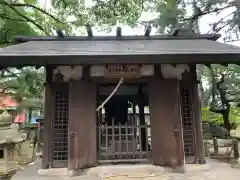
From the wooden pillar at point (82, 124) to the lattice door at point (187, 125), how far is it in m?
2.12

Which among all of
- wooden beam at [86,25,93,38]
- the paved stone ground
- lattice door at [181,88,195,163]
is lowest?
the paved stone ground

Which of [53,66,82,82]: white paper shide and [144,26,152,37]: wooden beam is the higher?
[144,26,152,37]: wooden beam

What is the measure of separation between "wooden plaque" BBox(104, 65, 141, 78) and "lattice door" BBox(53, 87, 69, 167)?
115 centimetres

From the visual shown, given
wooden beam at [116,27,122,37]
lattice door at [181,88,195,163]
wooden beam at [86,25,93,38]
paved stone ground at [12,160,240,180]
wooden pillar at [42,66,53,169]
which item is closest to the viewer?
paved stone ground at [12,160,240,180]

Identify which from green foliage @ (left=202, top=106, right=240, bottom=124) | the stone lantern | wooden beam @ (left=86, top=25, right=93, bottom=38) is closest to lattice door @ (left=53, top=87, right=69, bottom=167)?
wooden beam @ (left=86, top=25, right=93, bottom=38)

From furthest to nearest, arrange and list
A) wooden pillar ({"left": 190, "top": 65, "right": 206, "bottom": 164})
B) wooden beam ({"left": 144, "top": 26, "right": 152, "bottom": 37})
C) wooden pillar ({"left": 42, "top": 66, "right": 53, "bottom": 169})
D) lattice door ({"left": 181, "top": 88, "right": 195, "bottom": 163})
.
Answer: wooden beam ({"left": 144, "top": 26, "right": 152, "bottom": 37}) → lattice door ({"left": 181, "top": 88, "right": 195, "bottom": 163}) → wooden pillar ({"left": 190, "top": 65, "right": 206, "bottom": 164}) → wooden pillar ({"left": 42, "top": 66, "right": 53, "bottom": 169})

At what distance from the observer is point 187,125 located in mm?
5551

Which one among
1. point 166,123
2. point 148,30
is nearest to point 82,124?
point 166,123

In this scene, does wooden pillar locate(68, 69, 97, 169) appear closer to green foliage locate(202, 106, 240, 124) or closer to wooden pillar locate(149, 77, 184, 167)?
wooden pillar locate(149, 77, 184, 167)

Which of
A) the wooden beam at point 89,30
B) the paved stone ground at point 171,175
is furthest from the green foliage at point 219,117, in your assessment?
the wooden beam at point 89,30

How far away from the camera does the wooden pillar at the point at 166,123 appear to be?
5000 millimetres

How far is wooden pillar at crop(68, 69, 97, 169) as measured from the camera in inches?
195

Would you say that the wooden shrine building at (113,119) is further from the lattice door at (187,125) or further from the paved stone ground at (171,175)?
the paved stone ground at (171,175)

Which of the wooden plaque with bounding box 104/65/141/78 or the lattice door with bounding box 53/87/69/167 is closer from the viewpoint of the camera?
the wooden plaque with bounding box 104/65/141/78
